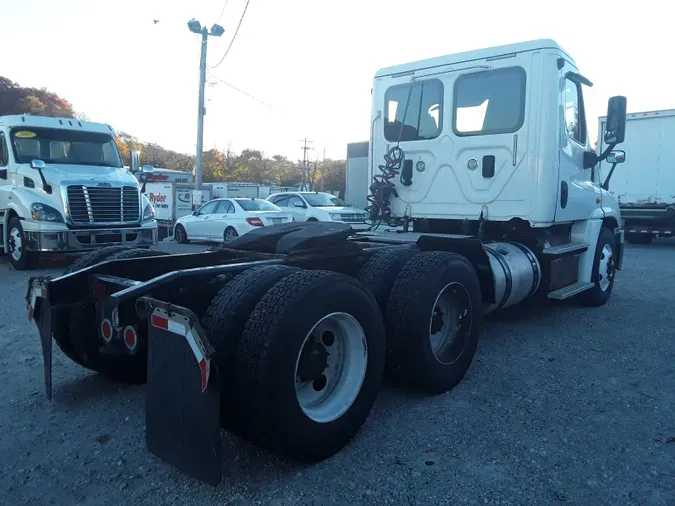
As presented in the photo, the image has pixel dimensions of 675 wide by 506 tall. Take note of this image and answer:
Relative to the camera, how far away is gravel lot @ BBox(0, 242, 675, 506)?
2859 mm

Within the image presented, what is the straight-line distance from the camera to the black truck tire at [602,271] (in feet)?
23.8

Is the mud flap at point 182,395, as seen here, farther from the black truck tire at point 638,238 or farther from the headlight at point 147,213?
the black truck tire at point 638,238

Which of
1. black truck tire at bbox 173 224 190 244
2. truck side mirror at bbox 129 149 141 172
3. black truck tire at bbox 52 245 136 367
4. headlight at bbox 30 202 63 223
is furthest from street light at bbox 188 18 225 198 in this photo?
black truck tire at bbox 52 245 136 367

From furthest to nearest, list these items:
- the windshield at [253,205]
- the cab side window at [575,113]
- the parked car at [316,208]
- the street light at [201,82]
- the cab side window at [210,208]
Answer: the street light at [201,82] < the cab side window at [210,208] < the parked car at [316,208] < the windshield at [253,205] < the cab side window at [575,113]

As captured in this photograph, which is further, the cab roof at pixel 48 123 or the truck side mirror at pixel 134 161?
the truck side mirror at pixel 134 161

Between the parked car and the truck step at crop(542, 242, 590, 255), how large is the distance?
1064 centimetres

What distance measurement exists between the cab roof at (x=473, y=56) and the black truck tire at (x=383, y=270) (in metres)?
2.78

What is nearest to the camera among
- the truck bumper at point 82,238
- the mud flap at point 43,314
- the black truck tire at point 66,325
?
the mud flap at point 43,314

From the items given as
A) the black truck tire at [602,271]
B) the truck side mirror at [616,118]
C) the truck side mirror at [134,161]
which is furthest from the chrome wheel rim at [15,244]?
the truck side mirror at [616,118]

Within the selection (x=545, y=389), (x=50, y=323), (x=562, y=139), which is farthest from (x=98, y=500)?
(x=562, y=139)

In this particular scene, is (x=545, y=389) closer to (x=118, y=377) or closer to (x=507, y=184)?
(x=507, y=184)

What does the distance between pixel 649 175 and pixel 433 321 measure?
1481 centimetres

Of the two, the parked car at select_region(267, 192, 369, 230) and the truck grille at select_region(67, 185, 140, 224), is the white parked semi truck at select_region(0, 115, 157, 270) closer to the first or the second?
the truck grille at select_region(67, 185, 140, 224)

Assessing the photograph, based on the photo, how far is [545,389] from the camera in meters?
4.34
